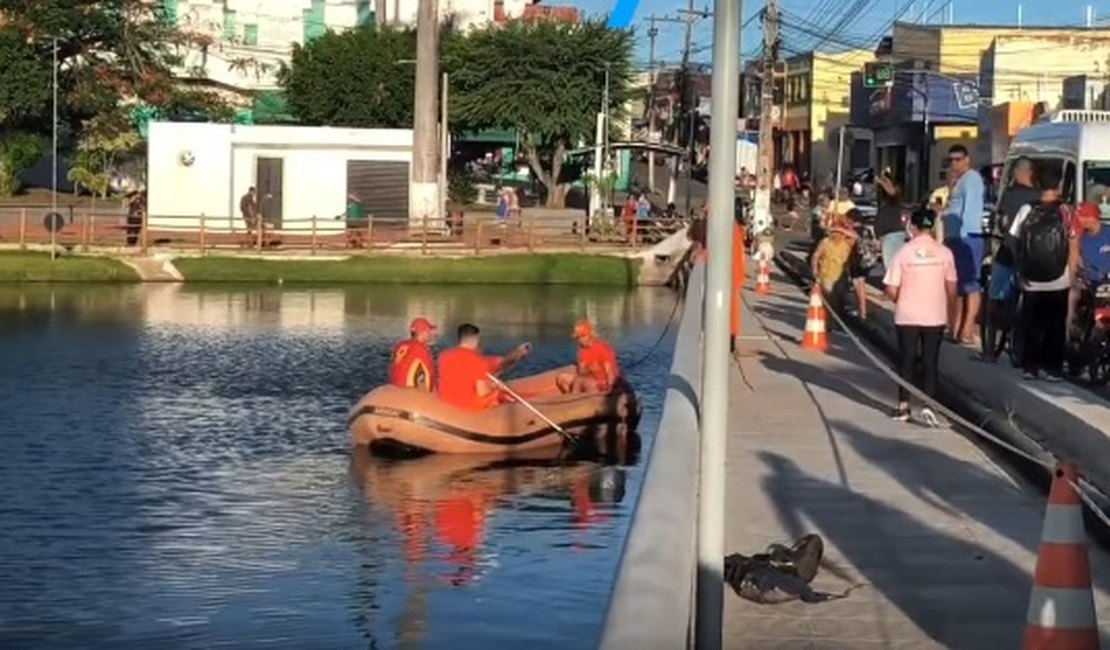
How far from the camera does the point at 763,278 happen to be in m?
37.3

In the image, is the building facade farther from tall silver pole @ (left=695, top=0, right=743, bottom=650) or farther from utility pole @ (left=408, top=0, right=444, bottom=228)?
tall silver pole @ (left=695, top=0, right=743, bottom=650)

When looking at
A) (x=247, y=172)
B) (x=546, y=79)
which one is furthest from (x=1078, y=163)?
(x=546, y=79)

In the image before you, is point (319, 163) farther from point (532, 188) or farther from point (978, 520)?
point (978, 520)

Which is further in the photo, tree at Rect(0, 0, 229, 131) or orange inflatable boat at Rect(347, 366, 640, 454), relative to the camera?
tree at Rect(0, 0, 229, 131)

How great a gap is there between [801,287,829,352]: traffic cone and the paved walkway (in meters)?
4.02

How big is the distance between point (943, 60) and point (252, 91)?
3022cm

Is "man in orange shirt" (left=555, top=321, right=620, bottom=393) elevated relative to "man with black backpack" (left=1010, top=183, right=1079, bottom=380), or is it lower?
lower

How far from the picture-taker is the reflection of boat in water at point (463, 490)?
17.3 metres

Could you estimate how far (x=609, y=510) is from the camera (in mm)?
18828

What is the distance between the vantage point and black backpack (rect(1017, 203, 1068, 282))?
16.5 metres

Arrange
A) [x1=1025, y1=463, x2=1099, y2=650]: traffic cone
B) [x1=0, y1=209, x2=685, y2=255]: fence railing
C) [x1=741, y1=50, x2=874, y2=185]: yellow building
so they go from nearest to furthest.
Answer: [x1=1025, y1=463, x2=1099, y2=650]: traffic cone < [x1=0, y1=209, x2=685, y2=255]: fence railing < [x1=741, y1=50, x2=874, y2=185]: yellow building

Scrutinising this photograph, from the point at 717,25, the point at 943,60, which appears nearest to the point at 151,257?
the point at 717,25

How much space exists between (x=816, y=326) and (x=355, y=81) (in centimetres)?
5132

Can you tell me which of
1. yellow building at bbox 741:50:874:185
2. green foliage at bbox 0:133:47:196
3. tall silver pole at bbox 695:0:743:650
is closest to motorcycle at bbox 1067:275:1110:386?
tall silver pole at bbox 695:0:743:650
